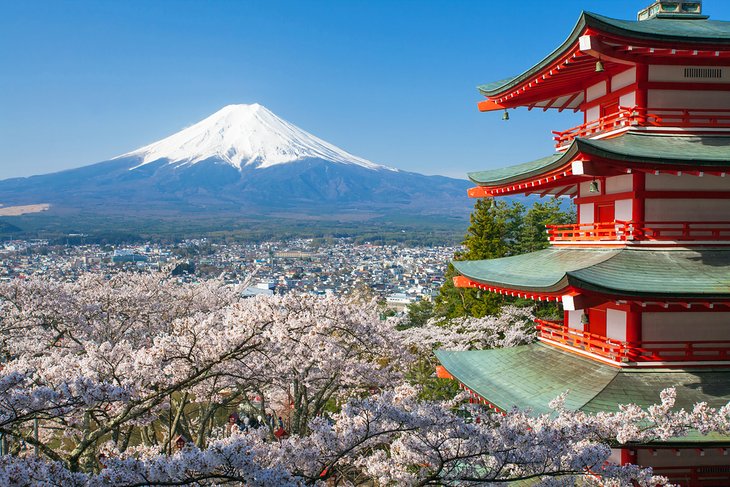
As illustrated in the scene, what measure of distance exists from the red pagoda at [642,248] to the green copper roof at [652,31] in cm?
3

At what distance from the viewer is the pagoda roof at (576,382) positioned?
8070mm

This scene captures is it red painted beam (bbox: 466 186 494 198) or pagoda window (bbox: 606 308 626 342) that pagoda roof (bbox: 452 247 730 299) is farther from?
red painted beam (bbox: 466 186 494 198)

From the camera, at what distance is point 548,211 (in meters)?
29.0

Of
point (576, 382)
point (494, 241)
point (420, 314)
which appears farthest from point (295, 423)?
point (420, 314)

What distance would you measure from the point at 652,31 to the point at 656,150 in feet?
6.91

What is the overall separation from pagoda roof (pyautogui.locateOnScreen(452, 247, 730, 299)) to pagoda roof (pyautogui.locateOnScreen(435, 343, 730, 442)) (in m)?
1.37

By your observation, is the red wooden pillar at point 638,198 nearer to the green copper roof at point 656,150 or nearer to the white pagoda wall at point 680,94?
the green copper roof at point 656,150

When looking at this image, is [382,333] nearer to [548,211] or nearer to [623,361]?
[623,361]

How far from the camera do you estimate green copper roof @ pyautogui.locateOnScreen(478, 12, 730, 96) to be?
28.1 ft

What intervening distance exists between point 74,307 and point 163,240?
84874mm

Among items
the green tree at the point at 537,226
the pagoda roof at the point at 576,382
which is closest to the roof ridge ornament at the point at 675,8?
the pagoda roof at the point at 576,382

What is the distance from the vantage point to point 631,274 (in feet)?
27.8

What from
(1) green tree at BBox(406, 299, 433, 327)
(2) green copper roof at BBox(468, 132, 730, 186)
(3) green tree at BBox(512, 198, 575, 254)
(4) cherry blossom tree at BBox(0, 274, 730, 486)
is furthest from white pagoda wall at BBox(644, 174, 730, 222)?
(1) green tree at BBox(406, 299, 433, 327)

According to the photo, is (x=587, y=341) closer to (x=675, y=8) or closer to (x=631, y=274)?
(x=631, y=274)
